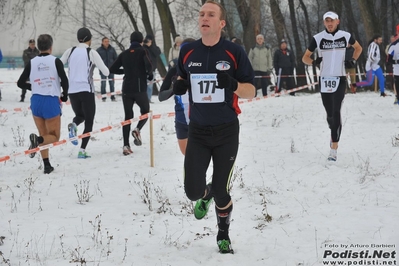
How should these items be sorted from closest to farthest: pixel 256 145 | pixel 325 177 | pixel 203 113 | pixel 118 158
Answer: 1. pixel 203 113
2. pixel 325 177
3. pixel 118 158
4. pixel 256 145

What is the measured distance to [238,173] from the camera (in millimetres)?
8117

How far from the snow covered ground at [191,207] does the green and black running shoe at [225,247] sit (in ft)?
0.23

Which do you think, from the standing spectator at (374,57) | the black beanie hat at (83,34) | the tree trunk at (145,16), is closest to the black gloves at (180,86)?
the black beanie hat at (83,34)

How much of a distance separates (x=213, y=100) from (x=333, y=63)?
4175 millimetres

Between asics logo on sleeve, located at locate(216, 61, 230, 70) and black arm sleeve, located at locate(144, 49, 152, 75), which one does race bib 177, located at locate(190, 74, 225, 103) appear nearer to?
asics logo on sleeve, located at locate(216, 61, 230, 70)

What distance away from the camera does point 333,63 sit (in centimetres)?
851

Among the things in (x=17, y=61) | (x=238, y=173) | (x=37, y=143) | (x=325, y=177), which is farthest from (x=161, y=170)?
(x=17, y=61)

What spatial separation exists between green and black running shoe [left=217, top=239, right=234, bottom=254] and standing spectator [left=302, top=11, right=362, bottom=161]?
13.4 ft

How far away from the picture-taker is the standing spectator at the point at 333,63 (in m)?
8.45

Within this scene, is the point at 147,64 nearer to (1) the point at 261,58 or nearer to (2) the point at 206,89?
(2) the point at 206,89

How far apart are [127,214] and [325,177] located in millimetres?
2858

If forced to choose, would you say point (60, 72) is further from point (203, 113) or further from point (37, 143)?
point (203, 113)

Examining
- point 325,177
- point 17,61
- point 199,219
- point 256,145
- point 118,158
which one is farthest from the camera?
point 17,61

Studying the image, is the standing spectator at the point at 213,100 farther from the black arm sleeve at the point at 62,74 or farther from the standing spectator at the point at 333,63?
the standing spectator at the point at 333,63
